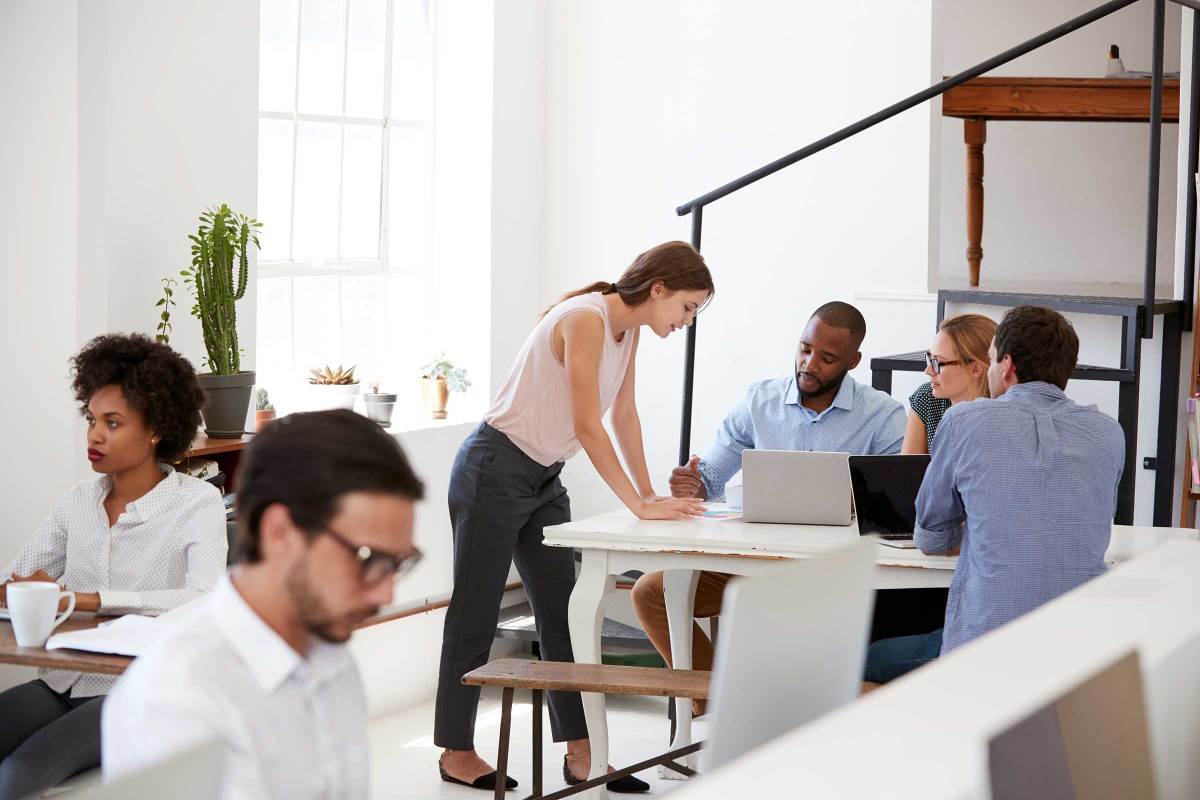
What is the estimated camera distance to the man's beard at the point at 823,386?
13.5 feet

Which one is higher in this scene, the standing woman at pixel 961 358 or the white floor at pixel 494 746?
the standing woman at pixel 961 358

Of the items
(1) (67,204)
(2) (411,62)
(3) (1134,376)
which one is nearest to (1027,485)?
(3) (1134,376)

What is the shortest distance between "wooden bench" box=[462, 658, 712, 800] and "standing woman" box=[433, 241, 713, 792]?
52cm

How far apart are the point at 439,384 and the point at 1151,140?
2.73m

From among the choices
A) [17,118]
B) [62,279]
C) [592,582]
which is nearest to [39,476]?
[62,279]

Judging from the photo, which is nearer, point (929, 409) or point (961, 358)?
point (961, 358)

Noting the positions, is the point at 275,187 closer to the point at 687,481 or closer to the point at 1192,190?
the point at 687,481

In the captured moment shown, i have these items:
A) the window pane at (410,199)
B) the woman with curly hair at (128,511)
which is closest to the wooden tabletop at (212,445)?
the woman with curly hair at (128,511)

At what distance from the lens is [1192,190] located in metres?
4.79

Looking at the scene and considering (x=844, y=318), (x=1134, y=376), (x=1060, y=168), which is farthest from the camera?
(x=1060, y=168)

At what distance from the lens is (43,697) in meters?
2.73

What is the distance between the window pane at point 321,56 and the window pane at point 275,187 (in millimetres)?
153

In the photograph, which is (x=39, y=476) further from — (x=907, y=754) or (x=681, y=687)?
(x=907, y=754)

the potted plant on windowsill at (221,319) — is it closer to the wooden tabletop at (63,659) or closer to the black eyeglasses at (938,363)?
the wooden tabletop at (63,659)
